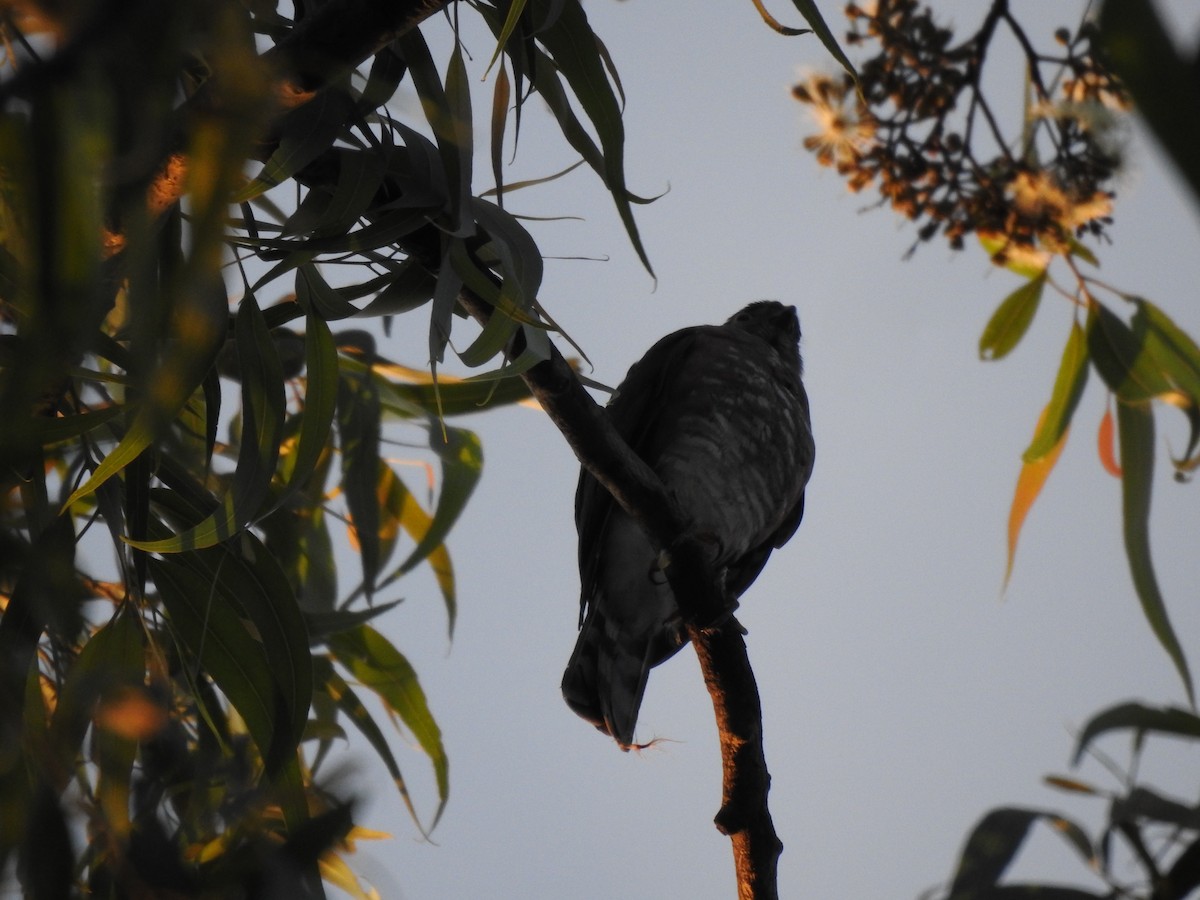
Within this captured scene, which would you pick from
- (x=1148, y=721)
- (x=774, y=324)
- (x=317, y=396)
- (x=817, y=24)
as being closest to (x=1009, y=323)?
(x=774, y=324)

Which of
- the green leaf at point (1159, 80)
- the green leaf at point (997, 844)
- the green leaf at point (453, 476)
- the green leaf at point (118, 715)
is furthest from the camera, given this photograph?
the green leaf at point (453, 476)

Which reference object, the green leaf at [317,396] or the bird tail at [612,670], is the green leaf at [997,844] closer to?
the green leaf at [317,396]

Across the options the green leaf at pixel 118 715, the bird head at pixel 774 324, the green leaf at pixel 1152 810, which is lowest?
the green leaf at pixel 1152 810

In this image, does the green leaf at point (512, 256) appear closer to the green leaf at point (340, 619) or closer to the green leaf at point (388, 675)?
the green leaf at point (340, 619)

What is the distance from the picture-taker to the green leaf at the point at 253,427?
1.66m

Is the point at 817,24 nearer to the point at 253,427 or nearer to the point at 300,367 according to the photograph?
the point at 253,427

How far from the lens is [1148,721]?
3.53 feet

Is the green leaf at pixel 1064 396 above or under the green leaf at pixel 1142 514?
above

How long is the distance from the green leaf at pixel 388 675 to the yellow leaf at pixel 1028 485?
4.28ft

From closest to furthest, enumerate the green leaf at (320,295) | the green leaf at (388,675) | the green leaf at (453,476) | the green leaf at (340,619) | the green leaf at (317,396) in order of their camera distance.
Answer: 1. the green leaf at (320,295)
2. the green leaf at (317,396)
3. the green leaf at (340,619)
4. the green leaf at (388,675)
5. the green leaf at (453,476)

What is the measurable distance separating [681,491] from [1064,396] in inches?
34.7

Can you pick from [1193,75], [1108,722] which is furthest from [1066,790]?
[1193,75]

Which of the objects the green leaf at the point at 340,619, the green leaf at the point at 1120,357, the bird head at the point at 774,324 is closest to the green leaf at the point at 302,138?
the green leaf at the point at 340,619

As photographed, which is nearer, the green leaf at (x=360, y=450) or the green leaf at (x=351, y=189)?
the green leaf at (x=351, y=189)
